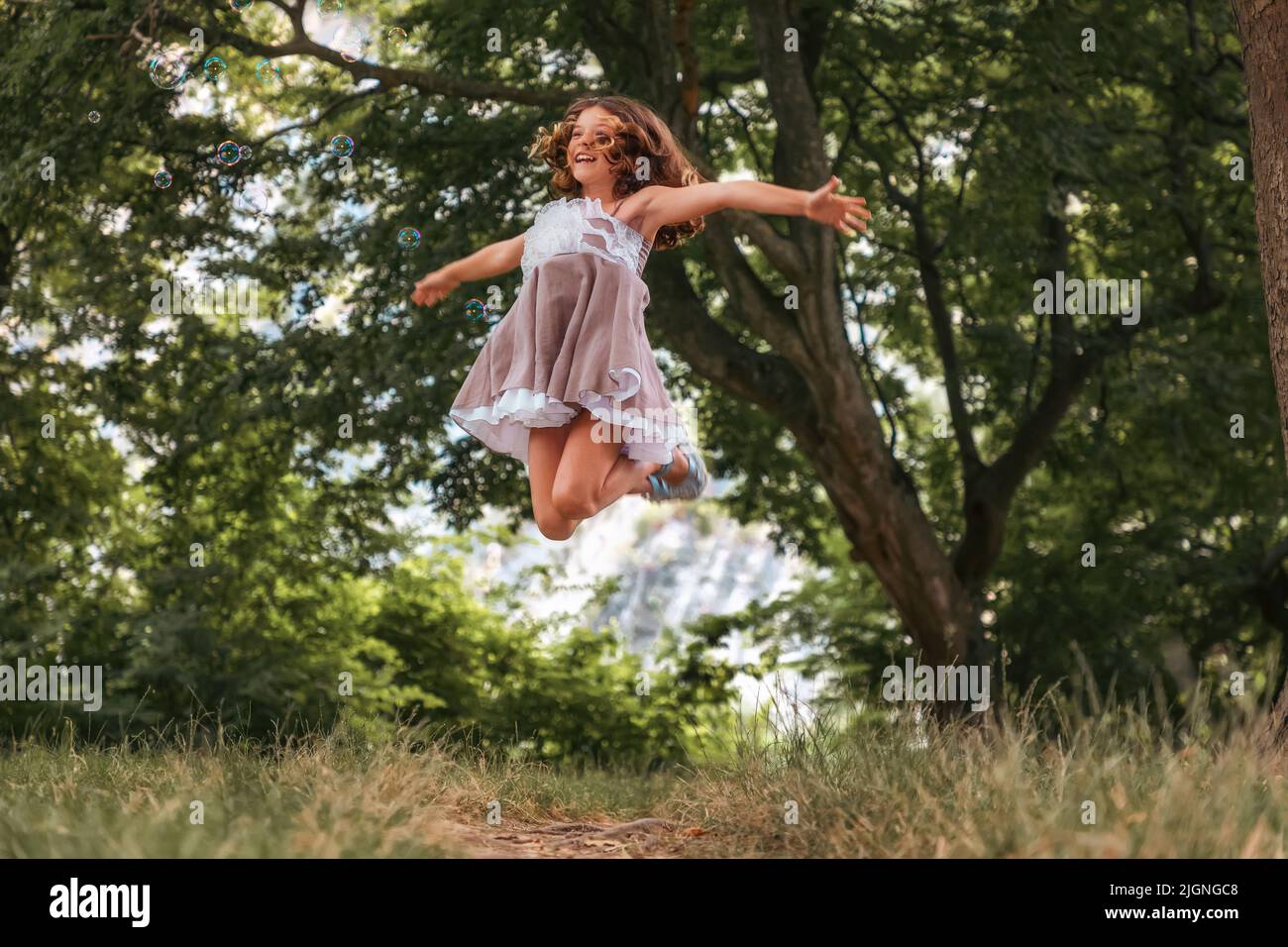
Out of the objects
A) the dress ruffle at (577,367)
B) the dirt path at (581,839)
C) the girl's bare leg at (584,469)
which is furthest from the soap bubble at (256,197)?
the dirt path at (581,839)

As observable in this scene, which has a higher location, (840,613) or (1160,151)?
(1160,151)

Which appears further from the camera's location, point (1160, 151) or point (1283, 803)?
point (1160, 151)

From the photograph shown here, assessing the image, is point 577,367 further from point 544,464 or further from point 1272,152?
point 1272,152

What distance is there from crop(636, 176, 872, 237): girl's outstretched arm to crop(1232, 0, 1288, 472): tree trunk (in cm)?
182

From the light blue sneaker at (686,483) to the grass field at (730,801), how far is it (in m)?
1.04

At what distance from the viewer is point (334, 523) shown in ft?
43.6

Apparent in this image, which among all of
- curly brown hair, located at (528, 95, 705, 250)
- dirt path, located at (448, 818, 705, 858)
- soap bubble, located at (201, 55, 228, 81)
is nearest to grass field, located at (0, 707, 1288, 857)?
dirt path, located at (448, 818, 705, 858)

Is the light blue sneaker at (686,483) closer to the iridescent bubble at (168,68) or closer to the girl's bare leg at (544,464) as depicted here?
the girl's bare leg at (544,464)

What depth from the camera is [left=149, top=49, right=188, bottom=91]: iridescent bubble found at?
26.2 ft

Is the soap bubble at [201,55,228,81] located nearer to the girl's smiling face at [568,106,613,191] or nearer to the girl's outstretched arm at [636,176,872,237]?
the girl's smiling face at [568,106,613,191]

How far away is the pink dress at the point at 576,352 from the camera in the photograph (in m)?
5.12
